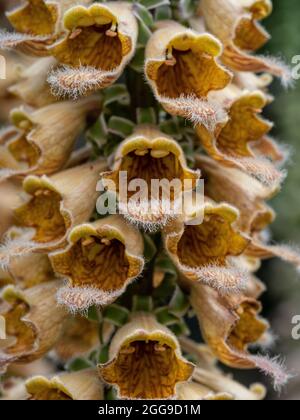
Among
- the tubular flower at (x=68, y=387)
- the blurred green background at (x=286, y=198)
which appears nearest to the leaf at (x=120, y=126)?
the tubular flower at (x=68, y=387)

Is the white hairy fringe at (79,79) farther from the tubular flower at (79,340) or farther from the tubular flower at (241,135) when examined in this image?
the tubular flower at (79,340)

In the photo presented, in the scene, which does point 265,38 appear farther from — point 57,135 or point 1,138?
point 1,138

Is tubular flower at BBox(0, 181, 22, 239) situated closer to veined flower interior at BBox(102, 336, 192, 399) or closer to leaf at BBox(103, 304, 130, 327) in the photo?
leaf at BBox(103, 304, 130, 327)

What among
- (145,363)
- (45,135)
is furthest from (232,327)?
(45,135)

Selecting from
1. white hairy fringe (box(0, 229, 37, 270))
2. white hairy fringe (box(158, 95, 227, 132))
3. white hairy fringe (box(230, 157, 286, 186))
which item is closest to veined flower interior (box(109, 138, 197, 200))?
white hairy fringe (box(158, 95, 227, 132))

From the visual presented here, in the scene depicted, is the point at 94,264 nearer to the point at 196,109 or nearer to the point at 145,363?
the point at 145,363
